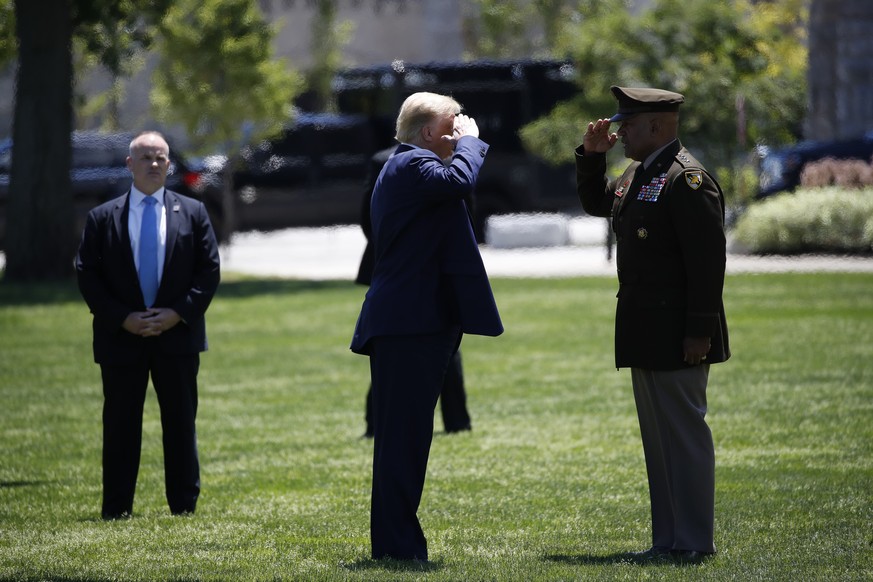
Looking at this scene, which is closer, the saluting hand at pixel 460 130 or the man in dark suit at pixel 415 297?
the man in dark suit at pixel 415 297

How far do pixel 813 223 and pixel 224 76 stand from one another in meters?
12.0

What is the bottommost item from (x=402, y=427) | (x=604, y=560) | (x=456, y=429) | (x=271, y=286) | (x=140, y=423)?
(x=271, y=286)

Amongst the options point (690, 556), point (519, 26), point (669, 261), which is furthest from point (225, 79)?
point (690, 556)

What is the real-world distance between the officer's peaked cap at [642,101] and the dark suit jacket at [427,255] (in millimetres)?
564

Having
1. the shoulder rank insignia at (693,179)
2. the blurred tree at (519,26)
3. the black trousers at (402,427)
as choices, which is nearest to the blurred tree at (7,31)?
the black trousers at (402,427)

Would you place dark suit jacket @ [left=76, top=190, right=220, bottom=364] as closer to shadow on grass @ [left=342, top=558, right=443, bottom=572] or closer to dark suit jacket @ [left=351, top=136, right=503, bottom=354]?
dark suit jacket @ [left=351, top=136, right=503, bottom=354]

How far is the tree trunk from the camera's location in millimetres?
17734

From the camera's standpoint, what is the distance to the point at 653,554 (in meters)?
5.32

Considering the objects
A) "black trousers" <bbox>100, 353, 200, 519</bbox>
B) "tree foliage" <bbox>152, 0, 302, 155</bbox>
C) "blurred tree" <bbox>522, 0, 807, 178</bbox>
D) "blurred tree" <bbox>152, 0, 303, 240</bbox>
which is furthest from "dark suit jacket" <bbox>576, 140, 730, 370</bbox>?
"tree foliage" <bbox>152, 0, 302, 155</bbox>

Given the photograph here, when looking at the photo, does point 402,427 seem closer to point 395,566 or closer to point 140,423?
point 395,566

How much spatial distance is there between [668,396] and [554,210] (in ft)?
62.6

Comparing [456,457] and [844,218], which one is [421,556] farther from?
[844,218]

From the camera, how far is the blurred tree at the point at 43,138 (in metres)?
17.7

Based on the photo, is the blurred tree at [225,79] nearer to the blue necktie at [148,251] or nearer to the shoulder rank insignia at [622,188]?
the blue necktie at [148,251]
